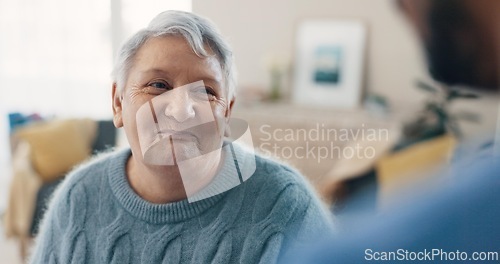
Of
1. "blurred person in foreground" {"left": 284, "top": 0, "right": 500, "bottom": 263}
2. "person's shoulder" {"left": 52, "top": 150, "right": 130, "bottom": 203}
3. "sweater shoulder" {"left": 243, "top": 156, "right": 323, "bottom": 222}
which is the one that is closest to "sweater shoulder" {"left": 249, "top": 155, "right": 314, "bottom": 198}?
"sweater shoulder" {"left": 243, "top": 156, "right": 323, "bottom": 222}

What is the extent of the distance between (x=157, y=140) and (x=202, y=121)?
0.08 m

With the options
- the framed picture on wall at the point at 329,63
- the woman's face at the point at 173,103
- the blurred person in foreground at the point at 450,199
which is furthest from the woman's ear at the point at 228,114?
the blurred person in foreground at the point at 450,199

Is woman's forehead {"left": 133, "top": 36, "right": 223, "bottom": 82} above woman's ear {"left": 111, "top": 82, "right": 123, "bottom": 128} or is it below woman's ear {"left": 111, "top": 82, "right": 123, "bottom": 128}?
above

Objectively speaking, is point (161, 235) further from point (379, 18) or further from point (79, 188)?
point (379, 18)

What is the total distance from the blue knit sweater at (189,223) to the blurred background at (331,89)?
0.05 metres

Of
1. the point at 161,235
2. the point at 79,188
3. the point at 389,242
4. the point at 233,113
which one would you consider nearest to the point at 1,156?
the point at 79,188

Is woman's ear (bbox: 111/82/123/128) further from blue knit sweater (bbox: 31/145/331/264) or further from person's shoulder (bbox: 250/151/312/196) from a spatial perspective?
person's shoulder (bbox: 250/151/312/196)

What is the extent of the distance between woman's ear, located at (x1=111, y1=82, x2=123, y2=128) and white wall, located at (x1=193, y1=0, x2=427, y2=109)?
20 centimetres

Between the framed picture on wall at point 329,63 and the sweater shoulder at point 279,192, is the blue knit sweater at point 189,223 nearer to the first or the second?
the sweater shoulder at point 279,192

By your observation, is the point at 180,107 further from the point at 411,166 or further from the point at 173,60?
the point at 411,166

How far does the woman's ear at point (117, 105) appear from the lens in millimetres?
893

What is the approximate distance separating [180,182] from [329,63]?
13.0 inches

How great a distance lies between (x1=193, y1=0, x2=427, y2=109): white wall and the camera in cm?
84

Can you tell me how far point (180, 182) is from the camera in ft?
2.96
